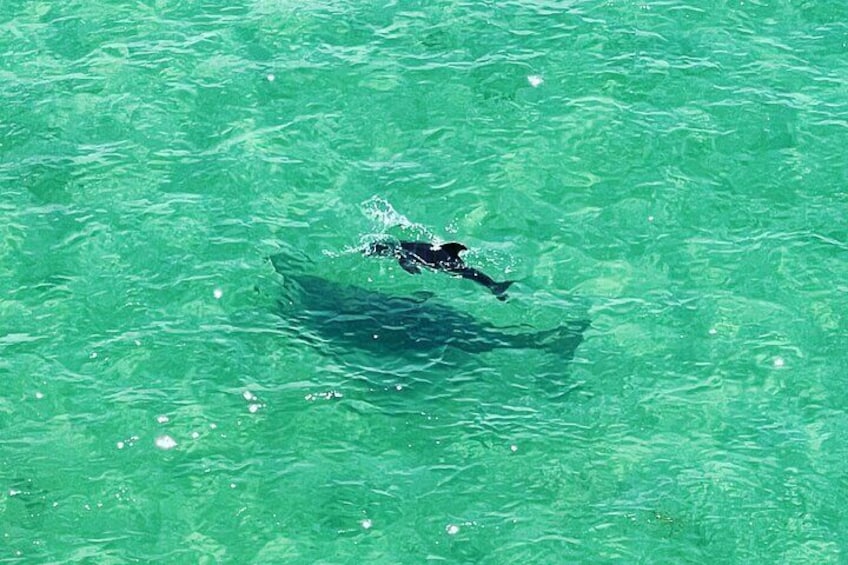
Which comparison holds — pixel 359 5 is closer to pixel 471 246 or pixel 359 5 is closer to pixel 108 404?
pixel 471 246

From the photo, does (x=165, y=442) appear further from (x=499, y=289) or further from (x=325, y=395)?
(x=499, y=289)

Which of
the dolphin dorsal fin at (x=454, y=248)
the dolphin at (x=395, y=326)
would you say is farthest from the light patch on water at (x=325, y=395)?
the dolphin dorsal fin at (x=454, y=248)

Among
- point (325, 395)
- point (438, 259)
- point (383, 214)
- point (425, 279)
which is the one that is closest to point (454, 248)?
point (438, 259)

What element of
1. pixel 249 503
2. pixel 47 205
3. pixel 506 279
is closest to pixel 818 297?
pixel 506 279

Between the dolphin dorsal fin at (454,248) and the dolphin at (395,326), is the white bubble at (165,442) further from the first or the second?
the dolphin dorsal fin at (454,248)

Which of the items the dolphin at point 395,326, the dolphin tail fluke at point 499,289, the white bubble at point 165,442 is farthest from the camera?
the dolphin tail fluke at point 499,289

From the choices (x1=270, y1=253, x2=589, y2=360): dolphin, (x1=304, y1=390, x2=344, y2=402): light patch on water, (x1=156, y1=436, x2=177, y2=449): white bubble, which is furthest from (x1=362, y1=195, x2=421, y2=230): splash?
(x1=156, y1=436, x2=177, y2=449): white bubble
